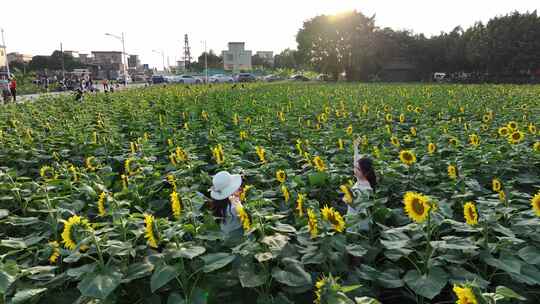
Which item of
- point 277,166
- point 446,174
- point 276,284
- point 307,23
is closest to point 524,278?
point 276,284

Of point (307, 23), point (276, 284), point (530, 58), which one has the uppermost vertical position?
point (307, 23)

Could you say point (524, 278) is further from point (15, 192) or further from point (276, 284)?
point (15, 192)

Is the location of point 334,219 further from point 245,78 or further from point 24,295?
point 245,78

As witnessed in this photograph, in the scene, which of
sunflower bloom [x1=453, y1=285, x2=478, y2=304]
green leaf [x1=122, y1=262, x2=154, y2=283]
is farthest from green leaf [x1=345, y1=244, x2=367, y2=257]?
green leaf [x1=122, y1=262, x2=154, y2=283]

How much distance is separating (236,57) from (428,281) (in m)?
79.1

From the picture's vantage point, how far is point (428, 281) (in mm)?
1754

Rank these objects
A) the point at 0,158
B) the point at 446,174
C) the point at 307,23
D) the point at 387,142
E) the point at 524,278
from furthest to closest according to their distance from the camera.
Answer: the point at 307,23 → the point at 387,142 → the point at 0,158 → the point at 446,174 → the point at 524,278

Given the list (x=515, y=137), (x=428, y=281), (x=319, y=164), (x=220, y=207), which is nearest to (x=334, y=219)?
(x=428, y=281)

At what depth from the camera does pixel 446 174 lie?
3.59m

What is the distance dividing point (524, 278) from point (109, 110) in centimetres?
916

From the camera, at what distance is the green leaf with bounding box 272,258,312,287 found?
1.71 metres

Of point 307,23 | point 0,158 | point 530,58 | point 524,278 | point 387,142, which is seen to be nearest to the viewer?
point 524,278

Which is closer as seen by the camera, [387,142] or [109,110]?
[387,142]

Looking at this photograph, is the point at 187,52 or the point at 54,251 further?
the point at 187,52
